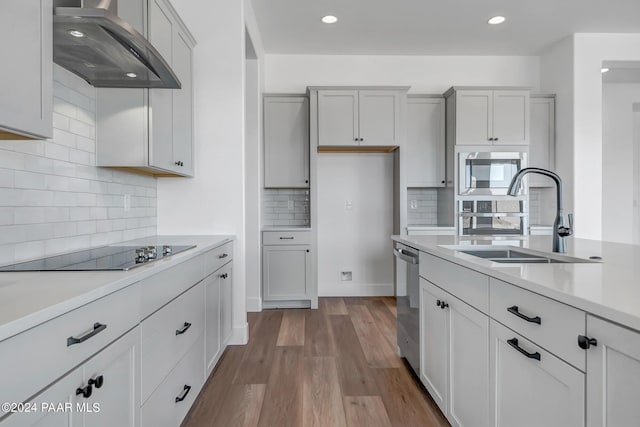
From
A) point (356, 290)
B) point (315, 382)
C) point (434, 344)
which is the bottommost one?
point (315, 382)

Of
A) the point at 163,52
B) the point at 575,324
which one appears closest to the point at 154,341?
the point at 575,324

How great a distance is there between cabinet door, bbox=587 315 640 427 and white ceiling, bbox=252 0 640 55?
11.0ft

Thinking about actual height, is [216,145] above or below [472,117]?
below

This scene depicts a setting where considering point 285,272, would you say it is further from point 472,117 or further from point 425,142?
point 472,117

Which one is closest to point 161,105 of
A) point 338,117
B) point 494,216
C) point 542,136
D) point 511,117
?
point 338,117

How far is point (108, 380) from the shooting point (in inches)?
41.1

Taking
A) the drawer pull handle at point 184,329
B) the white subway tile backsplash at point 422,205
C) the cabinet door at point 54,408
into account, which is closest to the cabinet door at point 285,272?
the white subway tile backsplash at point 422,205

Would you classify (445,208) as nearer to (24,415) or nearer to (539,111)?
(539,111)

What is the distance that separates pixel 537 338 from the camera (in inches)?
39.3

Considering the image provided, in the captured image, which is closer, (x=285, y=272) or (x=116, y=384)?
(x=116, y=384)

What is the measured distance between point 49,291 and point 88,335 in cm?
16

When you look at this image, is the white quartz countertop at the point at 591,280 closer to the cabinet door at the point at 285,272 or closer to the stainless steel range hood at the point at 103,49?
the stainless steel range hood at the point at 103,49

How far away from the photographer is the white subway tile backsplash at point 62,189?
1433 millimetres

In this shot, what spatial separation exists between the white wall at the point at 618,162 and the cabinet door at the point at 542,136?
Result: 5.30 feet
